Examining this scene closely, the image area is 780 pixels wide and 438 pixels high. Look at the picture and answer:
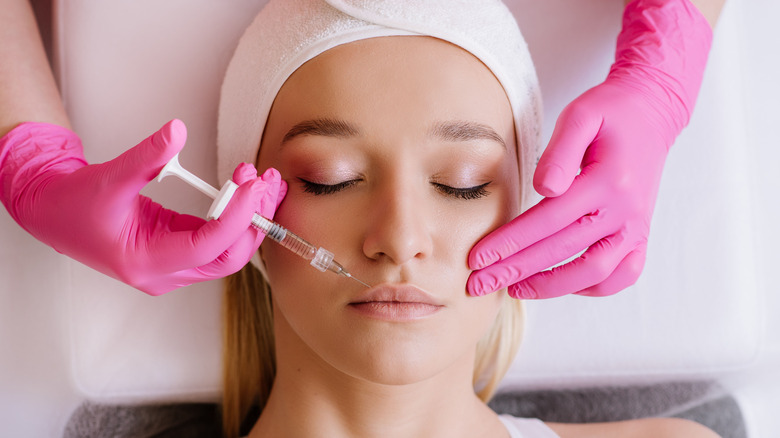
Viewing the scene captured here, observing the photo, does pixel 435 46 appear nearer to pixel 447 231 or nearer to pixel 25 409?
pixel 447 231

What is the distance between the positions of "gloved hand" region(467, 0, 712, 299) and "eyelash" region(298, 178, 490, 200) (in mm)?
75

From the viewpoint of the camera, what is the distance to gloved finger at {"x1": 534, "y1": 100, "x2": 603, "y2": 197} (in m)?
1.19

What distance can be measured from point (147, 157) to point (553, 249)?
0.72 metres

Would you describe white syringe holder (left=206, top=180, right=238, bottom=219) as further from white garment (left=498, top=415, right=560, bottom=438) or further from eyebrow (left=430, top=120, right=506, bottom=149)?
white garment (left=498, top=415, right=560, bottom=438)

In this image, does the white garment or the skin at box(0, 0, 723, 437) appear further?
the white garment

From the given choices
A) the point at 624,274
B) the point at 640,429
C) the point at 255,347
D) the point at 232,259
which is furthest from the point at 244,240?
the point at 640,429

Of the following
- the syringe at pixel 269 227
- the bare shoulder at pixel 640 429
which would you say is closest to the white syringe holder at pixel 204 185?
the syringe at pixel 269 227

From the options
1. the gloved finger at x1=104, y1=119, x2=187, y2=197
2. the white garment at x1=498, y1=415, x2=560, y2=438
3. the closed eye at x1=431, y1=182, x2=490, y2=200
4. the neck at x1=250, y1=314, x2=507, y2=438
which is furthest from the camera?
the white garment at x1=498, y1=415, x2=560, y2=438

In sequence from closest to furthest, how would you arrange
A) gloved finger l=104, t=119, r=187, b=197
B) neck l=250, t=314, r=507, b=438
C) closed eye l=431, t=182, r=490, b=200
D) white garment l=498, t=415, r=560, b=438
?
1. gloved finger l=104, t=119, r=187, b=197
2. closed eye l=431, t=182, r=490, b=200
3. neck l=250, t=314, r=507, b=438
4. white garment l=498, t=415, r=560, b=438

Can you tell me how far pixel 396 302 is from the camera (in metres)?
1.13

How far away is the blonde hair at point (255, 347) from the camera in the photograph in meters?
1.58

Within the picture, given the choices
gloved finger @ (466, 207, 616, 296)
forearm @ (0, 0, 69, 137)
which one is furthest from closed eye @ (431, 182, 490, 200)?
forearm @ (0, 0, 69, 137)

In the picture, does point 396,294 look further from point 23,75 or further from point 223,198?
point 23,75

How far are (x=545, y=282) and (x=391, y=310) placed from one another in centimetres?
35
